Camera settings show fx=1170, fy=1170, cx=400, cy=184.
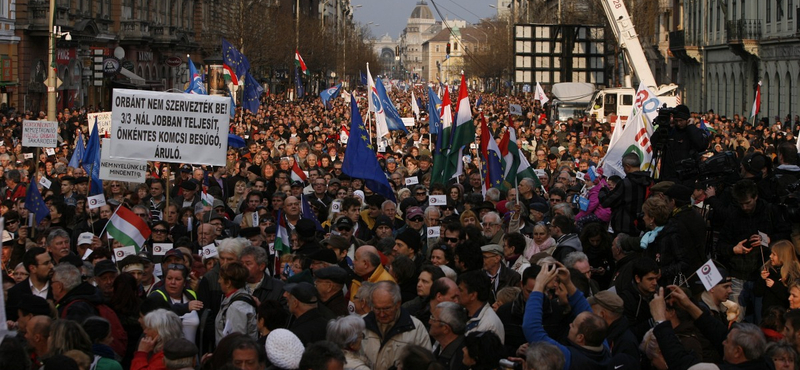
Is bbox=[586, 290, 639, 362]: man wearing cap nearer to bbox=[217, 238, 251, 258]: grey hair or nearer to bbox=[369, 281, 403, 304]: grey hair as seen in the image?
bbox=[369, 281, 403, 304]: grey hair

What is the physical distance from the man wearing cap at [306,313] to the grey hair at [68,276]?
1580 millimetres

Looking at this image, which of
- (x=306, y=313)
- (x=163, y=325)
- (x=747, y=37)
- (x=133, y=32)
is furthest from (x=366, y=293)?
(x=133, y=32)

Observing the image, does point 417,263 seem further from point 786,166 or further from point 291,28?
point 291,28

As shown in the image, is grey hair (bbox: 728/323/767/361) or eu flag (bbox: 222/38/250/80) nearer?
grey hair (bbox: 728/323/767/361)

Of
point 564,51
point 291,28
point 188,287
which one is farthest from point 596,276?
point 291,28

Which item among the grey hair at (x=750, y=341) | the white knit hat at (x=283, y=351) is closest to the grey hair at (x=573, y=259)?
the grey hair at (x=750, y=341)

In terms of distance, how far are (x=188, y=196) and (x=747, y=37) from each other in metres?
36.2

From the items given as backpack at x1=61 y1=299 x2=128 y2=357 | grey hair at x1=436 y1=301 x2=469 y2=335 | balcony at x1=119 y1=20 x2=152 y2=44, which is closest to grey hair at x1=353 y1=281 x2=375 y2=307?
Answer: grey hair at x1=436 y1=301 x2=469 y2=335

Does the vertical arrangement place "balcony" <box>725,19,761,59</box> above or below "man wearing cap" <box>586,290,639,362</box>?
above

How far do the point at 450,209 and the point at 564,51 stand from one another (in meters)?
25.6

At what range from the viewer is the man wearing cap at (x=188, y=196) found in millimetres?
14299

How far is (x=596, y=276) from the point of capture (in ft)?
31.4

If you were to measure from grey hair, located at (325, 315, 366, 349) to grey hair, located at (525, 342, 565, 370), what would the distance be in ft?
3.67

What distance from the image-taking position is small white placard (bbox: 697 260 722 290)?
711cm
